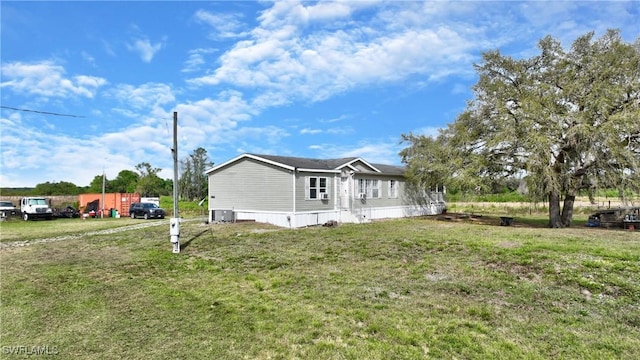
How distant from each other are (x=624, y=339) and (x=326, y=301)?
13.0ft

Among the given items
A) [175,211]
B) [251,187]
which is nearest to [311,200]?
[251,187]

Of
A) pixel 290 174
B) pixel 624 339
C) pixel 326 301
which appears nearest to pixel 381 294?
pixel 326 301

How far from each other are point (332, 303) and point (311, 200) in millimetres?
12574

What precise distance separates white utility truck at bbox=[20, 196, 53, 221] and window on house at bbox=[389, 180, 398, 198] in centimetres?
2465

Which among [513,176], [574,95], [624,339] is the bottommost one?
[624,339]

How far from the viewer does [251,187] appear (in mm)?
19359

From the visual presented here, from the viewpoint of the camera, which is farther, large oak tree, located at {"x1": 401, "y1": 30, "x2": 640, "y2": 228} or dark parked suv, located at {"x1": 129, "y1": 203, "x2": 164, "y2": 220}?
dark parked suv, located at {"x1": 129, "y1": 203, "x2": 164, "y2": 220}

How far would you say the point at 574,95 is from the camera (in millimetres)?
16531

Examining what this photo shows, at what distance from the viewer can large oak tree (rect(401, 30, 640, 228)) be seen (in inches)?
614

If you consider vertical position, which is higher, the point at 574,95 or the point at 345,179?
the point at 574,95

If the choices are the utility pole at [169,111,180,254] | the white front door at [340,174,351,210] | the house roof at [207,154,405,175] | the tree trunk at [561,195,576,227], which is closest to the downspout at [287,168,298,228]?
the house roof at [207,154,405,175]

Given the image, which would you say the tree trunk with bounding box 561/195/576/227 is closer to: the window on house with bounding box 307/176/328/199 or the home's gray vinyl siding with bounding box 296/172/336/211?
the home's gray vinyl siding with bounding box 296/172/336/211

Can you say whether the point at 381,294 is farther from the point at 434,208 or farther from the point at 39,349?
the point at 434,208

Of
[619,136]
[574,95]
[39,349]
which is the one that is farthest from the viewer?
[574,95]
